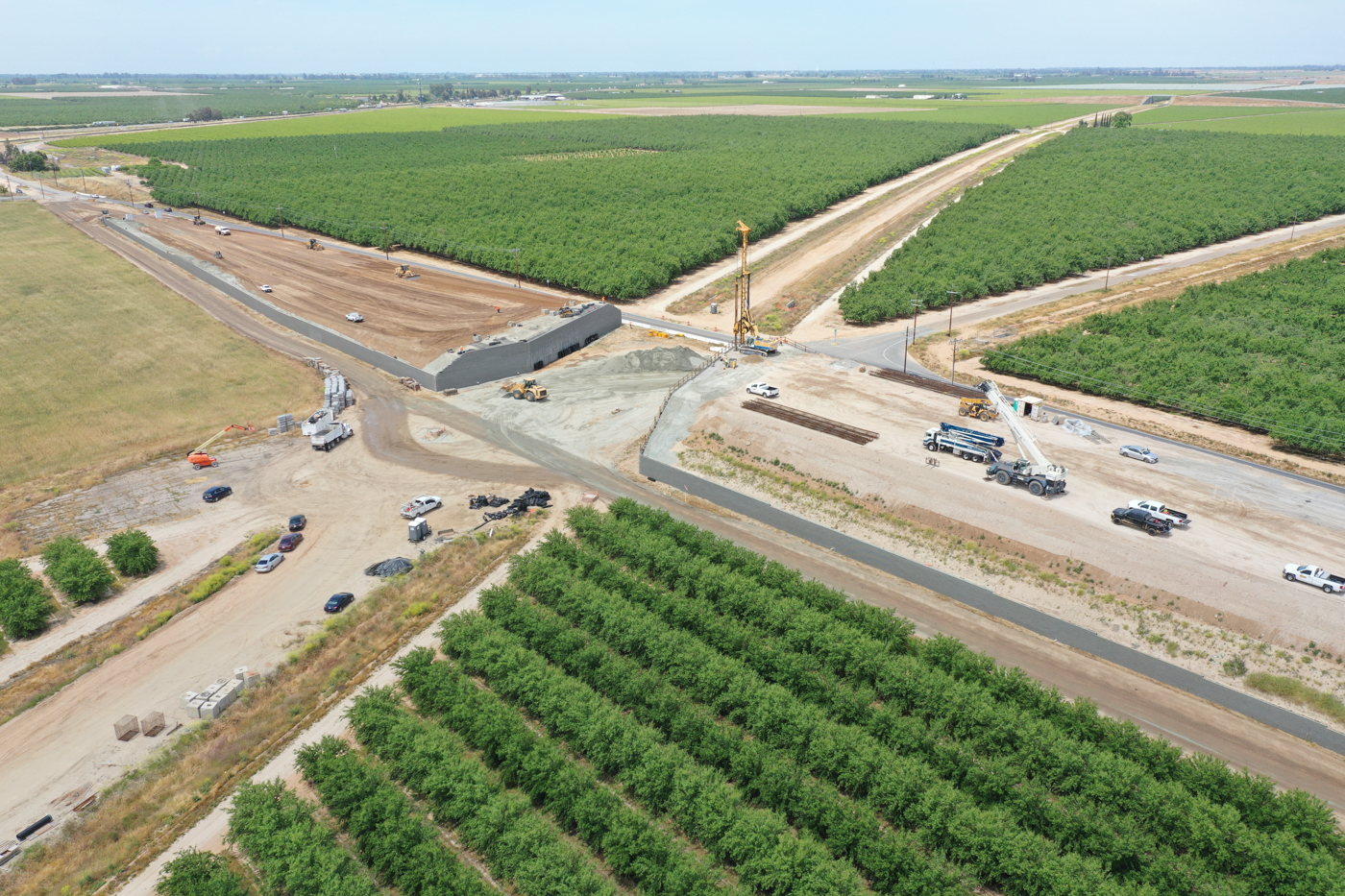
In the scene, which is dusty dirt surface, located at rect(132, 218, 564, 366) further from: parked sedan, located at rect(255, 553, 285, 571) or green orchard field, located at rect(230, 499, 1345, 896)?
green orchard field, located at rect(230, 499, 1345, 896)

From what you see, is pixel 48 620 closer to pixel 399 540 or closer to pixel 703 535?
pixel 399 540

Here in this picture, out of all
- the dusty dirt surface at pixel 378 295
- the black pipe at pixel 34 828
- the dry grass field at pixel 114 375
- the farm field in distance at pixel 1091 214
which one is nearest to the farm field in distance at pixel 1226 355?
the farm field in distance at pixel 1091 214

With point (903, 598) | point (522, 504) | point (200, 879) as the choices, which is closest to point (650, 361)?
point (522, 504)

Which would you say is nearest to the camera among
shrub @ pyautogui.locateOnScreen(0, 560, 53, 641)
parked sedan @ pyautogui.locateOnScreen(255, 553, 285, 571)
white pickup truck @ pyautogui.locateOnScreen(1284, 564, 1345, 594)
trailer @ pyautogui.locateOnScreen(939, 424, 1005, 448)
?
white pickup truck @ pyautogui.locateOnScreen(1284, 564, 1345, 594)

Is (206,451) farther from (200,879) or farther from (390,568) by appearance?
(200,879)

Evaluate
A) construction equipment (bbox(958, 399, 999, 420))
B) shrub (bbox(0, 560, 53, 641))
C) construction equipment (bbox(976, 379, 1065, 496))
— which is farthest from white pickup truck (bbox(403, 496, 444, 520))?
construction equipment (bbox(958, 399, 999, 420))

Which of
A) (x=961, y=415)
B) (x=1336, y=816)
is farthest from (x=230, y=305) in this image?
(x=1336, y=816)
